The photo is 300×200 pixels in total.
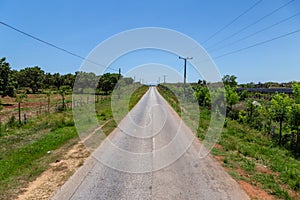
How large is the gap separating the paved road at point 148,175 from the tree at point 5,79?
36683 millimetres

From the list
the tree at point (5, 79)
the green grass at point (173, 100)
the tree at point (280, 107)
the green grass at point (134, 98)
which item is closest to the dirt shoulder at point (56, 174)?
the tree at point (280, 107)

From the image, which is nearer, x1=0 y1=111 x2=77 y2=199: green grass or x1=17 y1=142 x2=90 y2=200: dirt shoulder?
x1=17 y1=142 x2=90 y2=200: dirt shoulder

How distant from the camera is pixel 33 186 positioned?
6551 mm

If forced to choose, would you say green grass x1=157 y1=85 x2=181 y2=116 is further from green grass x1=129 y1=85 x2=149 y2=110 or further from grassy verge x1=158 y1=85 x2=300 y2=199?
grassy verge x1=158 y1=85 x2=300 y2=199

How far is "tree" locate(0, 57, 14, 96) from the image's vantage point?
133ft

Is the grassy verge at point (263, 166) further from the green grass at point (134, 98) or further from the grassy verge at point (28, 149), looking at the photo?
the green grass at point (134, 98)

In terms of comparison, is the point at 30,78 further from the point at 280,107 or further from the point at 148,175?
the point at 148,175

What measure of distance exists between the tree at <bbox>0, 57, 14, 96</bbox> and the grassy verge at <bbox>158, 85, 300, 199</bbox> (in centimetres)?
3843

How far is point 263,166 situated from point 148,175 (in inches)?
184

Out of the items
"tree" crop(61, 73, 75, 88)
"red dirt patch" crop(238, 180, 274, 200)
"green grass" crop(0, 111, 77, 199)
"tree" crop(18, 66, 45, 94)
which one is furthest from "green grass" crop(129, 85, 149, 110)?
"tree" crop(18, 66, 45, 94)

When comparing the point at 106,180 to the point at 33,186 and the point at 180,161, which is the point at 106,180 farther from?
the point at 180,161

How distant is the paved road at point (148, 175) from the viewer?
6078 mm

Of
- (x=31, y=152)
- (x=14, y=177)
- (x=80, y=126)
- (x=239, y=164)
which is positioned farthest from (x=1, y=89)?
(x=239, y=164)

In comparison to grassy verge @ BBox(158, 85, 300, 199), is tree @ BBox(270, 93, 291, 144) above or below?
above
